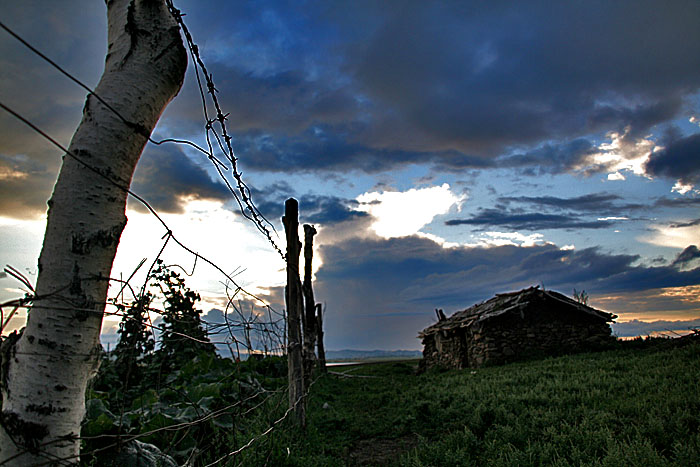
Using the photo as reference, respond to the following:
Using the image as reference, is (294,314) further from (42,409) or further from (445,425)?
(42,409)

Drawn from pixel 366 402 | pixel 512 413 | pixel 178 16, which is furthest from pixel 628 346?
pixel 178 16

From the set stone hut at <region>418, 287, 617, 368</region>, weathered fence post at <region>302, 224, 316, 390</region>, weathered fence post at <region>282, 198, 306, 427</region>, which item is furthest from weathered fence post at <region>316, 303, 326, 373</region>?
weathered fence post at <region>282, 198, 306, 427</region>

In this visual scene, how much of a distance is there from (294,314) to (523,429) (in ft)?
11.5

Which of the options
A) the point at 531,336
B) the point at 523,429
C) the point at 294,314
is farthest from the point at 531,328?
the point at 294,314

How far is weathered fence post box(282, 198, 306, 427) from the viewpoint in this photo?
5973 millimetres

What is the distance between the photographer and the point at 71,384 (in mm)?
1346

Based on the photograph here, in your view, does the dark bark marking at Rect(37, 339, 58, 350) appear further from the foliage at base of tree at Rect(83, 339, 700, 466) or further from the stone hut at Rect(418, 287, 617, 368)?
the stone hut at Rect(418, 287, 617, 368)

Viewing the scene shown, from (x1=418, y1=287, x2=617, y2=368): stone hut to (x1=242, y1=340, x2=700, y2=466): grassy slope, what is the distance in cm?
907

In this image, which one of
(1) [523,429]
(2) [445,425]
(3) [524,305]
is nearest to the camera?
(1) [523,429]

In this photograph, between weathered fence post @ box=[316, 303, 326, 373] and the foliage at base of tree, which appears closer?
the foliage at base of tree

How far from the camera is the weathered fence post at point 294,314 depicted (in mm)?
5973

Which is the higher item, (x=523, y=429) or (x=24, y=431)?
(x=24, y=431)

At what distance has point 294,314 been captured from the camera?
250 inches

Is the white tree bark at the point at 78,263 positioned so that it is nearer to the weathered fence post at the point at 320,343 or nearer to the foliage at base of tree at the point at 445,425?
the foliage at base of tree at the point at 445,425
